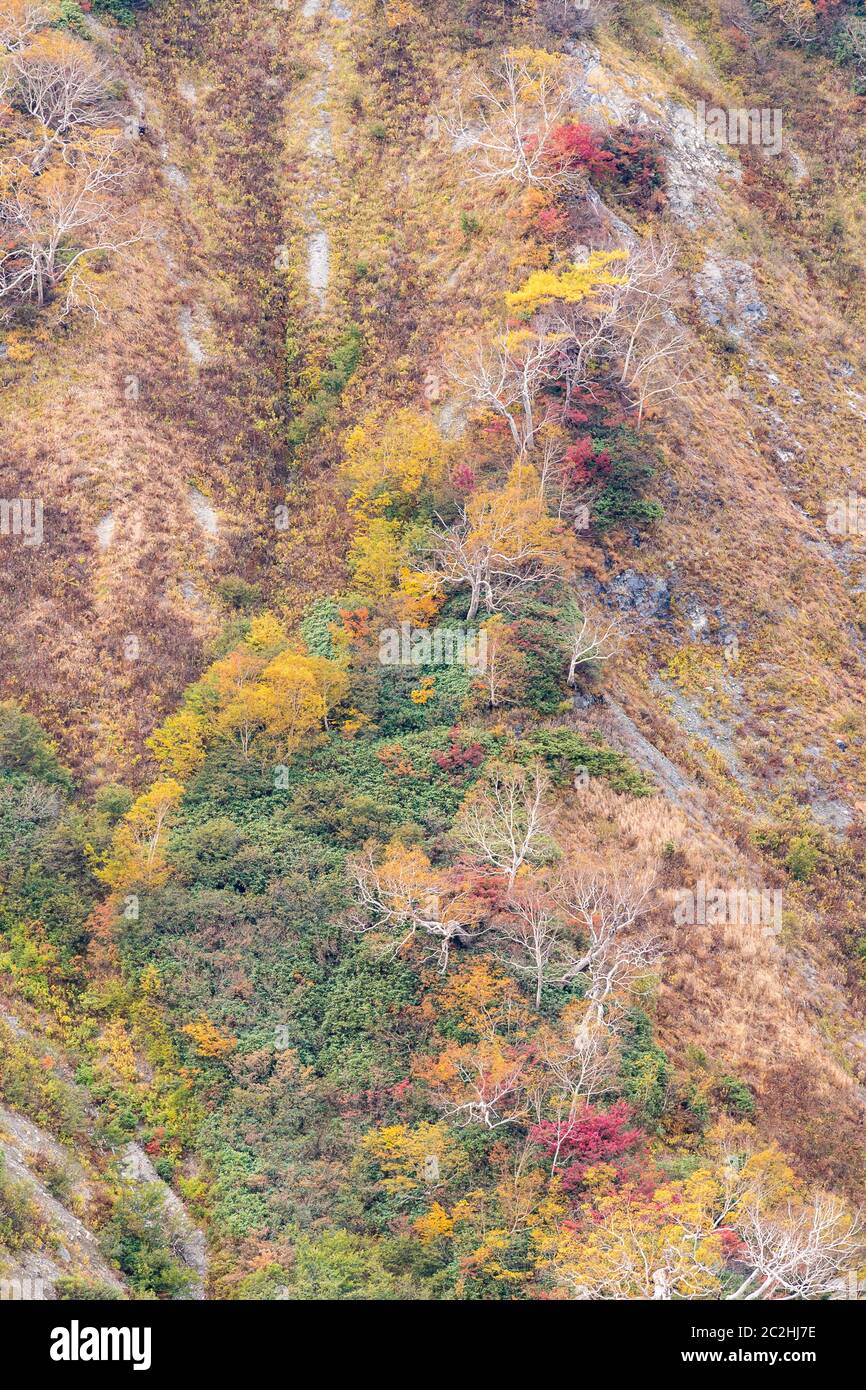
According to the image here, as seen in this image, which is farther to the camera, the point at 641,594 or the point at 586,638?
the point at 641,594

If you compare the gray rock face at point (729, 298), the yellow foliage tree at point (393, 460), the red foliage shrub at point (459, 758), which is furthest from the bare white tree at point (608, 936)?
the gray rock face at point (729, 298)

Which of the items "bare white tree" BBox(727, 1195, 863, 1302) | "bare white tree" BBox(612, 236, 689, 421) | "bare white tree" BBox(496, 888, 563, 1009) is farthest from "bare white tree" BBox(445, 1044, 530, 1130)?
"bare white tree" BBox(612, 236, 689, 421)

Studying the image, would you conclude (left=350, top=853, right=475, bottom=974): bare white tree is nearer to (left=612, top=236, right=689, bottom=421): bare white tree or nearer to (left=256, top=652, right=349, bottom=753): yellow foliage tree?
(left=256, top=652, right=349, bottom=753): yellow foliage tree

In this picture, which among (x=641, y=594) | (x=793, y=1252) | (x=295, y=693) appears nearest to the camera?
(x=793, y=1252)

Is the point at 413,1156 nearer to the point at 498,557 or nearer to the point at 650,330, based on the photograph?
the point at 498,557

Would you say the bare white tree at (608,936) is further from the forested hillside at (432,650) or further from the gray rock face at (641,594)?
the gray rock face at (641,594)

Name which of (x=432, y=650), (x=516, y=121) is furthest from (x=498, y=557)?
(x=516, y=121)
